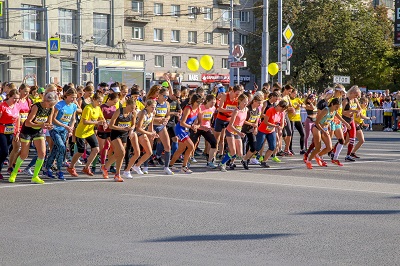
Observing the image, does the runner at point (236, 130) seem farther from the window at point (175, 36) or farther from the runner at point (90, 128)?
the window at point (175, 36)

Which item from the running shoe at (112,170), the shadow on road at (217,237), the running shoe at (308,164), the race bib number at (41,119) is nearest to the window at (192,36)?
the running shoe at (308,164)

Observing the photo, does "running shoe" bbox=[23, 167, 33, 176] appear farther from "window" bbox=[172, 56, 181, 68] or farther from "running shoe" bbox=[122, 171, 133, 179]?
"window" bbox=[172, 56, 181, 68]

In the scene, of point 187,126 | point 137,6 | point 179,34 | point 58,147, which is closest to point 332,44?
point 179,34

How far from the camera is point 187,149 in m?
16.2

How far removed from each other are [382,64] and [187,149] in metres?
52.5

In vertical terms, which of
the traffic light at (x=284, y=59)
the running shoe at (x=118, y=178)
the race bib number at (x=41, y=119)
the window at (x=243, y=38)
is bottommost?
the running shoe at (x=118, y=178)

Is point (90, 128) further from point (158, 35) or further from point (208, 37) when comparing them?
point (208, 37)

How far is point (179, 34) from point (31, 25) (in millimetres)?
18078

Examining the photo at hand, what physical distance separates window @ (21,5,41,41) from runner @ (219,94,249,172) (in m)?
39.5

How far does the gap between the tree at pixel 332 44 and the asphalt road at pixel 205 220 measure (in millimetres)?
48515

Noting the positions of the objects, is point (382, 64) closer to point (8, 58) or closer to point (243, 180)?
point (8, 58)

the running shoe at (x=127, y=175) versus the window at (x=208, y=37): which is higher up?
the window at (x=208, y=37)

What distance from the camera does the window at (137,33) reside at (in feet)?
216

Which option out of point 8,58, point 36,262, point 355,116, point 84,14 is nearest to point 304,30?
point 84,14
